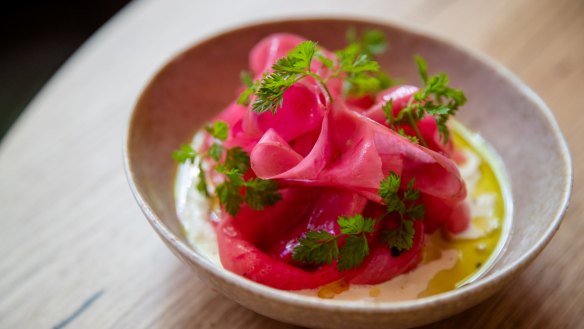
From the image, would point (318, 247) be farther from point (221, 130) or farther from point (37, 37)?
point (37, 37)

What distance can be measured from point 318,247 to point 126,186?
0.76m

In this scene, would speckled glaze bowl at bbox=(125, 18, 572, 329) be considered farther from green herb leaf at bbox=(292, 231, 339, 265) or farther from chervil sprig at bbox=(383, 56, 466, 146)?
chervil sprig at bbox=(383, 56, 466, 146)

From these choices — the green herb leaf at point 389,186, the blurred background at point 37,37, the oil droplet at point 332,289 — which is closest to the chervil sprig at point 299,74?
the green herb leaf at point 389,186

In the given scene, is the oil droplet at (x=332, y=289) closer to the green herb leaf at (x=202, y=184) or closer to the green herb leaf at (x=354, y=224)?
the green herb leaf at (x=354, y=224)

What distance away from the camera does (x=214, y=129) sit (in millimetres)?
1372

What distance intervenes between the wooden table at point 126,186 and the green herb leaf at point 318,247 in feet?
0.60

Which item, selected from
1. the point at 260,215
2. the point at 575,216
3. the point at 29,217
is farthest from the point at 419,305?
the point at 29,217

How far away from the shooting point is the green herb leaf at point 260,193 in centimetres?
126

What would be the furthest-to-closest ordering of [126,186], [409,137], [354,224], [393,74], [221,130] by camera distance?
[393,74] → [126,186] → [221,130] → [409,137] → [354,224]

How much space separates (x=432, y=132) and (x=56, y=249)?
40.4 inches

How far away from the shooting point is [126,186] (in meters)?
1.69

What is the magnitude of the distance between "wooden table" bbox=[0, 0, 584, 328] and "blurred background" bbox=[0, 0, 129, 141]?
3.62ft

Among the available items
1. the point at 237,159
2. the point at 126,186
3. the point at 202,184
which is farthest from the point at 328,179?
the point at 126,186

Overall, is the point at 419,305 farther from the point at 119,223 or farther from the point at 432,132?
the point at 119,223
